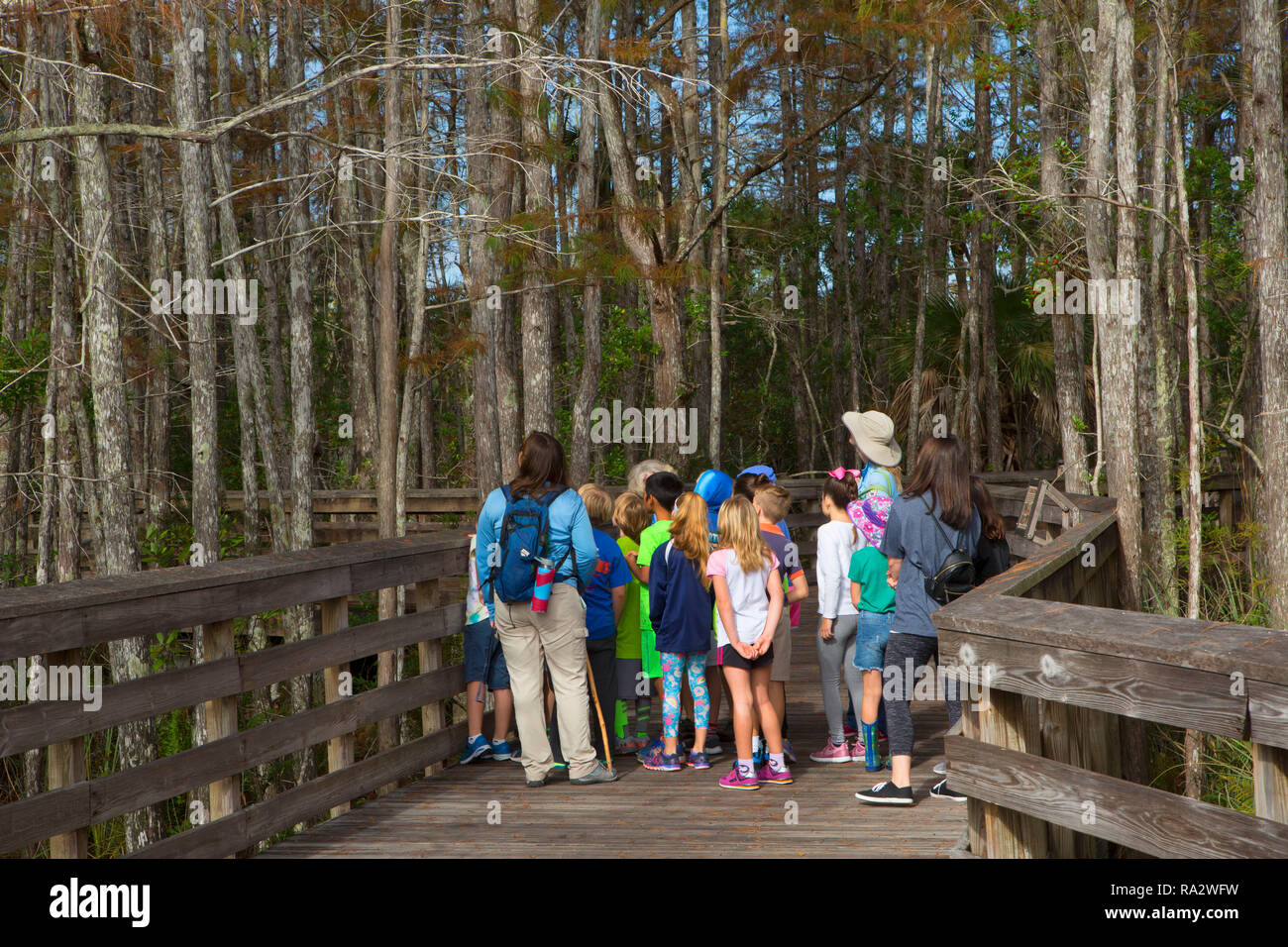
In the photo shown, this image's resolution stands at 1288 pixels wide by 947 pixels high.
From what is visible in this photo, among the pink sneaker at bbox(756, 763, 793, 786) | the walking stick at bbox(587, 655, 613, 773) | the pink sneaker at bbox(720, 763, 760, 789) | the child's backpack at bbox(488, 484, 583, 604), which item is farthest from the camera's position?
the walking stick at bbox(587, 655, 613, 773)

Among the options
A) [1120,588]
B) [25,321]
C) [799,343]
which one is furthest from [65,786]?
[799,343]

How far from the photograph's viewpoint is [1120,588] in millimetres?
8695

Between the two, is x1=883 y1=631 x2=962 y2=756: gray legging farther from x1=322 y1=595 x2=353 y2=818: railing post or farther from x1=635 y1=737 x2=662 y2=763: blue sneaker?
x1=322 y1=595 x2=353 y2=818: railing post

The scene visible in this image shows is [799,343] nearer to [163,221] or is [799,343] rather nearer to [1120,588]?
[163,221]

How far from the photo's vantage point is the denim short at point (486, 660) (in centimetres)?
629

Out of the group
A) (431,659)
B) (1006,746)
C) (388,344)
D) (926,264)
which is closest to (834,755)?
Result: (431,659)

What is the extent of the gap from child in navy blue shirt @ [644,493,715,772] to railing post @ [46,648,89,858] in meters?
2.97

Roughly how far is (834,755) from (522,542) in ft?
7.33

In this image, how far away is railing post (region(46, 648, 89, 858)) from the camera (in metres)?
3.77

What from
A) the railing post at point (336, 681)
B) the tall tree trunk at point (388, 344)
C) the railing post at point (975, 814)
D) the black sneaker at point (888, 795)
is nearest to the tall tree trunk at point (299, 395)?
the tall tree trunk at point (388, 344)

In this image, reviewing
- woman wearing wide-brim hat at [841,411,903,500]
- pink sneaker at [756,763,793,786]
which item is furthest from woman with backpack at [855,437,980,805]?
woman wearing wide-brim hat at [841,411,903,500]

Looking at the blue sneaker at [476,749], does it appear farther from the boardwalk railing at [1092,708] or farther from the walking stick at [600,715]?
the boardwalk railing at [1092,708]

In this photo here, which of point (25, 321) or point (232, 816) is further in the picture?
point (25, 321)
